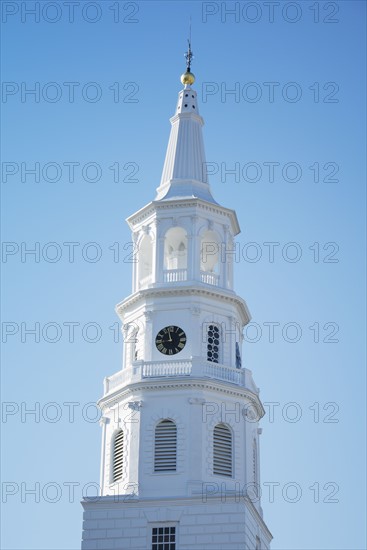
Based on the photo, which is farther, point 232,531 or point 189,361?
point 189,361

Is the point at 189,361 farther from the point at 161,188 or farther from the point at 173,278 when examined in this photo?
the point at 161,188

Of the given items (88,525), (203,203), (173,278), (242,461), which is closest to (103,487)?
(88,525)

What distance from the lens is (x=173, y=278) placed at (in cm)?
7431

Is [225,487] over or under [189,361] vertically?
under

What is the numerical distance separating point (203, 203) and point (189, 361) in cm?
1039

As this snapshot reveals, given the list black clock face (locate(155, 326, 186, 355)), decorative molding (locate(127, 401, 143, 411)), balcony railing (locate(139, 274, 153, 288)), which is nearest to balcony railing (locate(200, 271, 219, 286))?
balcony railing (locate(139, 274, 153, 288))

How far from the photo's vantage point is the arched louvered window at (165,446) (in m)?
68.4

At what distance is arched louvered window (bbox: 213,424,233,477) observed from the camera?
68.8m

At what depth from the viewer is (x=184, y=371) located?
232 feet

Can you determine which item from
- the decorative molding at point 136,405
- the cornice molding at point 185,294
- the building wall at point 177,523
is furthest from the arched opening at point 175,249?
the building wall at point 177,523

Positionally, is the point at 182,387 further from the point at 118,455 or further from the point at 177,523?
the point at 177,523

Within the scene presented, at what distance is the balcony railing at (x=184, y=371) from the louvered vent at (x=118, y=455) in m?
2.95

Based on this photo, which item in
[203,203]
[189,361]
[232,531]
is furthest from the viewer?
[203,203]

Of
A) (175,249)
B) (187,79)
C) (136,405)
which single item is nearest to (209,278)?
(175,249)
